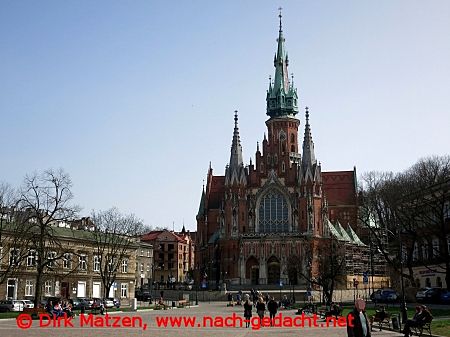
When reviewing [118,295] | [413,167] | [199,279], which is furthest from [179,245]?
[413,167]

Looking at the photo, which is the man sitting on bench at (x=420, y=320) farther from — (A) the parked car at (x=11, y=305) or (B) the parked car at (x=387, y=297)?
(A) the parked car at (x=11, y=305)

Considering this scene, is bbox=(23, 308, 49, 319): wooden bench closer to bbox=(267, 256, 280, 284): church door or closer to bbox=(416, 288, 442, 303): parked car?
bbox=(416, 288, 442, 303): parked car

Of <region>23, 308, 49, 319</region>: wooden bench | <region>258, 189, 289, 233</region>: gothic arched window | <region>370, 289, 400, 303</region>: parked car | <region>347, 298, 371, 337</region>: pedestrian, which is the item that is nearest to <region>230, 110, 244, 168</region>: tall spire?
<region>258, 189, 289, 233</region>: gothic arched window

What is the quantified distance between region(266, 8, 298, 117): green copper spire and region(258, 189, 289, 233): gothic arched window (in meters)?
18.1

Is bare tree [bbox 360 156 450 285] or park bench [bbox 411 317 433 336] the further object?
bare tree [bbox 360 156 450 285]

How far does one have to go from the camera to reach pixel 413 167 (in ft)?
201

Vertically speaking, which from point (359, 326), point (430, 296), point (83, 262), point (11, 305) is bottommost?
point (11, 305)

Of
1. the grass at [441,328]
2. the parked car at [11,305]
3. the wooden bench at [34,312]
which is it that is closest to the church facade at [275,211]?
the parked car at [11,305]

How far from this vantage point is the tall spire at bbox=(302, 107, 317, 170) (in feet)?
323

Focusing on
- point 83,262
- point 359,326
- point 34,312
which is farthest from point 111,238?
point 359,326

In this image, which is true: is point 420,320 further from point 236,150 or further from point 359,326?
point 236,150

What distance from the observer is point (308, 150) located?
100 meters

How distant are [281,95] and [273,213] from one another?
945 inches

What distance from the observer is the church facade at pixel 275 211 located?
93750 millimetres
